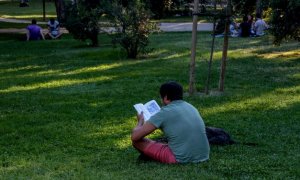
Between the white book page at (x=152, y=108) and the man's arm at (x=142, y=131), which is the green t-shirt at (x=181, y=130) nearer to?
the man's arm at (x=142, y=131)

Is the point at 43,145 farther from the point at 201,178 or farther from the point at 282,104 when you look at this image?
the point at 282,104

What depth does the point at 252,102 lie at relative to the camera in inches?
446

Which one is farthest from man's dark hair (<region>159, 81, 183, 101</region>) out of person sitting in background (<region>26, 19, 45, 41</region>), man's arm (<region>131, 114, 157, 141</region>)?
person sitting in background (<region>26, 19, 45, 41</region>)

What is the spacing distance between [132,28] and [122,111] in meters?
8.56

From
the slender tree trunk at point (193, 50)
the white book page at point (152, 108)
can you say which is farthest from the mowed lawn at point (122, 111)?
the white book page at point (152, 108)

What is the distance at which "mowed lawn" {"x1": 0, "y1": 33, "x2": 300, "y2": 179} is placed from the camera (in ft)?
21.8

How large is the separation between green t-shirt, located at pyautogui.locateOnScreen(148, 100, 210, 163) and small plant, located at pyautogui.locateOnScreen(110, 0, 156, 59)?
474 inches

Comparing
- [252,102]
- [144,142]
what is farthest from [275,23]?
[144,142]

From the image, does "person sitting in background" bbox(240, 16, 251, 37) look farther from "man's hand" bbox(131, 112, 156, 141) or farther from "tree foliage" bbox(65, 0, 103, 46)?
"man's hand" bbox(131, 112, 156, 141)

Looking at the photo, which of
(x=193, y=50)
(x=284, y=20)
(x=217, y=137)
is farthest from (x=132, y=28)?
(x=217, y=137)

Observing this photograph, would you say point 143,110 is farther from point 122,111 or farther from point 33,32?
point 33,32

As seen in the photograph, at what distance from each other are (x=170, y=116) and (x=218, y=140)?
1401 mm

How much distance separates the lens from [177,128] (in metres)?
6.64

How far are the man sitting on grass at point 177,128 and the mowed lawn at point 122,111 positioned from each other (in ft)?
0.60
